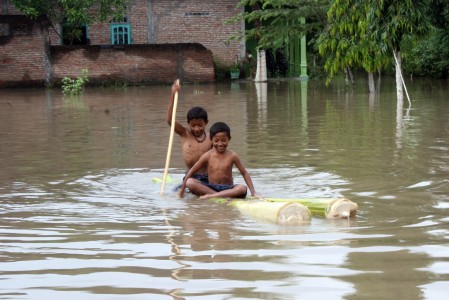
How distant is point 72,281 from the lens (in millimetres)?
5910

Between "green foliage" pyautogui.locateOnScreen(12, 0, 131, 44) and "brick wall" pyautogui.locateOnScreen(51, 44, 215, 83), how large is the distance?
1218 millimetres

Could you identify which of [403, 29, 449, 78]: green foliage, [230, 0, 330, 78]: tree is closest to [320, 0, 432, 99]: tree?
[230, 0, 330, 78]: tree

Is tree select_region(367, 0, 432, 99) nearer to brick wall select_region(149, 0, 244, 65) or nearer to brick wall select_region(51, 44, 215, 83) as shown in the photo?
brick wall select_region(51, 44, 215, 83)

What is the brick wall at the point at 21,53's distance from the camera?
35.4 metres

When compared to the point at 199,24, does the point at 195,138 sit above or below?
below

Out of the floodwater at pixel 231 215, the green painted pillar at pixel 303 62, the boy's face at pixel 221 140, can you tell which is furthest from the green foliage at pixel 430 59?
the boy's face at pixel 221 140

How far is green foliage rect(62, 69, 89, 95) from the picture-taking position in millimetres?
31750

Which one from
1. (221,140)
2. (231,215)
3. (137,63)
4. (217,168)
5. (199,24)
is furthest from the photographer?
(199,24)

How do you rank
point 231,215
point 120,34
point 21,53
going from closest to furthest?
1. point 231,215
2. point 21,53
3. point 120,34

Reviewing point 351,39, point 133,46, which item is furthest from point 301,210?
point 133,46

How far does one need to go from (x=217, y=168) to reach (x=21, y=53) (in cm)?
2689

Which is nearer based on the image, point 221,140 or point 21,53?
point 221,140

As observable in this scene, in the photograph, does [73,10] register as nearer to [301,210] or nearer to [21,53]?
[21,53]

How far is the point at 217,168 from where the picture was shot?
9.95 meters
